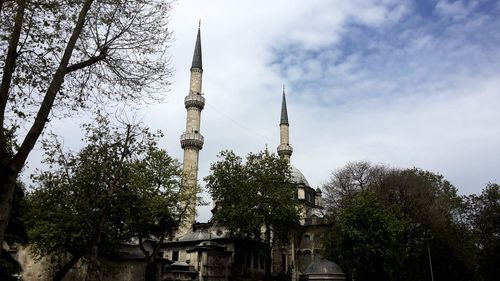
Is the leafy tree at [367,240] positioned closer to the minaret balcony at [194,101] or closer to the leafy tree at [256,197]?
the leafy tree at [256,197]

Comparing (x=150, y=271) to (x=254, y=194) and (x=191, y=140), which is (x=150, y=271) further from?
(x=191, y=140)

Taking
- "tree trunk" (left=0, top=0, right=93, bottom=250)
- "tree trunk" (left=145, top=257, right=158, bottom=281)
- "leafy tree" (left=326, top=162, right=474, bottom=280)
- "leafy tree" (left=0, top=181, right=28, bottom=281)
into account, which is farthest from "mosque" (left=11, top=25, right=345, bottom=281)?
"tree trunk" (left=0, top=0, right=93, bottom=250)

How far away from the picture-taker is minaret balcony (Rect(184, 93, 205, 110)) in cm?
4231

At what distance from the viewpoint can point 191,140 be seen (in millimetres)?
40938

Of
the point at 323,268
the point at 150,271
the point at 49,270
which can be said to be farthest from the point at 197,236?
the point at 323,268

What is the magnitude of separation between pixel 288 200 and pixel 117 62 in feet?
79.4

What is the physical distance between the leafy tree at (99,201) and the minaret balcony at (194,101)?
45.1ft

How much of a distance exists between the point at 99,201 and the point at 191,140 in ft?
84.8

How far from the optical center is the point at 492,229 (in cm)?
3450

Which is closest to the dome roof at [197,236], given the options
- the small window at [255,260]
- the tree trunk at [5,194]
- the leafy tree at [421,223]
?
the small window at [255,260]

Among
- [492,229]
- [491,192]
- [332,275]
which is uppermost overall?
[491,192]

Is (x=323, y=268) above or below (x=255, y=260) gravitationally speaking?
below

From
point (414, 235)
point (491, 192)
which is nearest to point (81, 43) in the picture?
point (414, 235)

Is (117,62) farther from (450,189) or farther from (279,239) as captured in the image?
(450,189)
